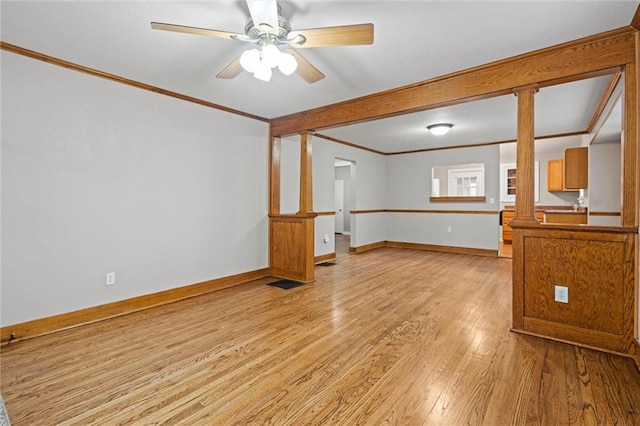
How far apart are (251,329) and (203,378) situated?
28.7 inches

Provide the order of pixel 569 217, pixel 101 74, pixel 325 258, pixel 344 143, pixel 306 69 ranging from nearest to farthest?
pixel 306 69, pixel 101 74, pixel 569 217, pixel 325 258, pixel 344 143

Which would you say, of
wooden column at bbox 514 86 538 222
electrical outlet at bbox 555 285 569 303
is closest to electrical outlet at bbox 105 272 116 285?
wooden column at bbox 514 86 538 222

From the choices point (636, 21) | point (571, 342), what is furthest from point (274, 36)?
point (571, 342)

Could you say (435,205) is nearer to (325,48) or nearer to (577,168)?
(577,168)

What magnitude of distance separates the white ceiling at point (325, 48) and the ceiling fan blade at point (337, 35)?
180 mm

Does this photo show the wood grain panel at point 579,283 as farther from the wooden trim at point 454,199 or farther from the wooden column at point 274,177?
the wooden trim at point 454,199

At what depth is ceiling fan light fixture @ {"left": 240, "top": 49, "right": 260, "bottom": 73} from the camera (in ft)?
6.40

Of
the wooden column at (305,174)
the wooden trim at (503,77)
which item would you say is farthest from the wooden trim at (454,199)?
the wooden trim at (503,77)

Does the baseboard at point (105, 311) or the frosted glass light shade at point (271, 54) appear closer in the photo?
the frosted glass light shade at point (271, 54)


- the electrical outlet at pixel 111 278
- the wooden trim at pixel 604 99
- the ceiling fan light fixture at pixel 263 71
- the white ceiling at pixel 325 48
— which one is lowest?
the electrical outlet at pixel 111 278

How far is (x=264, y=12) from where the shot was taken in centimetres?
169

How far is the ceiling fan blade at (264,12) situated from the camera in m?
1.63

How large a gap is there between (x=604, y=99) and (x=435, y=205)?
3.60 metres

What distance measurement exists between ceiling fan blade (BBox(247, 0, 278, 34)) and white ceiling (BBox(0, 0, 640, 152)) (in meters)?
0.19
